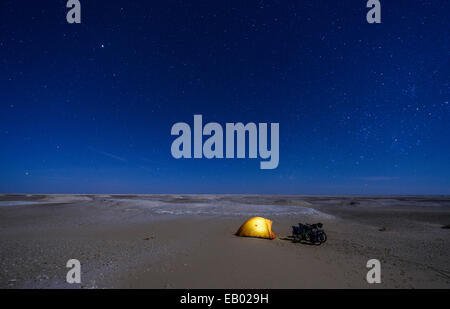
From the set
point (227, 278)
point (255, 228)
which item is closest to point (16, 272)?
point (227, 278)

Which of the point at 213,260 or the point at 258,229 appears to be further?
the point at 258,229

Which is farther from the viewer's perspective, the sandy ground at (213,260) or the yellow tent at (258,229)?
the yellow tent at (258,229)

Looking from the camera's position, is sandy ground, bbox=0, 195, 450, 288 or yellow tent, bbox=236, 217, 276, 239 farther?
yellow tent, bbox=236, 217, 276, 239

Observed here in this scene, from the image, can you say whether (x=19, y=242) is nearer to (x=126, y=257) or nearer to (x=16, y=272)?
(x=16, y=272)

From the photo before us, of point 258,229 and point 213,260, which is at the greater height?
point 258,229
